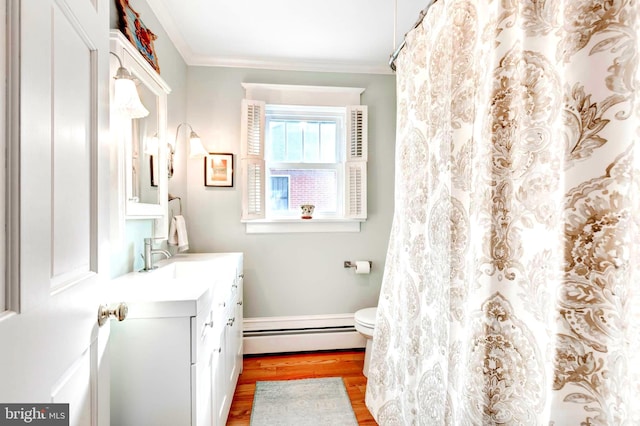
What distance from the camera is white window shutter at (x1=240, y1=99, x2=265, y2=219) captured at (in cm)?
235

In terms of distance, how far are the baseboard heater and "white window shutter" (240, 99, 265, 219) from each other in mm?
919

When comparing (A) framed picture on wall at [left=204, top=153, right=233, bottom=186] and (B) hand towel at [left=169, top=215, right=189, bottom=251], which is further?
(A) framed picture on wall at [left=204, top=153, right=233, bottom=186]

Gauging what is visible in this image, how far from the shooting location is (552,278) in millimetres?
656

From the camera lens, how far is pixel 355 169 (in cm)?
249

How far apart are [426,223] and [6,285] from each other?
113 centimetres

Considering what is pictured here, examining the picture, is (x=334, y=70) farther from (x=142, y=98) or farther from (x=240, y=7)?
(x=142, y=98)

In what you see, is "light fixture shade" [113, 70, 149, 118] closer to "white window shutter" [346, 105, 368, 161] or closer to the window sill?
the window sill

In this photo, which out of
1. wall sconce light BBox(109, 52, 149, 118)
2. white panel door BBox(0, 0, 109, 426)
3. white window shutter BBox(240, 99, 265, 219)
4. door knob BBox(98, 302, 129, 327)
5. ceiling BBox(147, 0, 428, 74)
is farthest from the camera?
white window shutter BBox(240, 99, 265, 219)

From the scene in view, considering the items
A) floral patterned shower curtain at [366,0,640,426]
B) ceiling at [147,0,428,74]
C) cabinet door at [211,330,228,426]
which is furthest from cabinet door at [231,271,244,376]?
ceiling at [147,0,428,74]

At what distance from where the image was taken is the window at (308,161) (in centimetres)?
241

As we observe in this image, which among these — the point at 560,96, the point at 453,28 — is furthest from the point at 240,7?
the point at 560,96

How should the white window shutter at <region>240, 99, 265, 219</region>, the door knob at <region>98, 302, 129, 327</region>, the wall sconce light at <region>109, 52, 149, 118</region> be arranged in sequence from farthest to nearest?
the white window shutter at <region>240, 99, 265, 219</region>, the wall sconce light at <region>109, 52, 149, 118</region>, the door knob at <region>98, 302, 129, 327</region>

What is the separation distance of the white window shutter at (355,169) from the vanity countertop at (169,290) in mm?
1167

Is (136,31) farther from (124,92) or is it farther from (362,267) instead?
(362,267)
